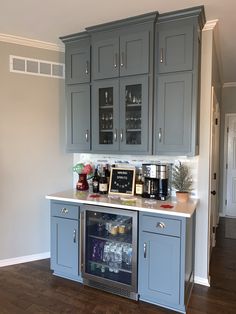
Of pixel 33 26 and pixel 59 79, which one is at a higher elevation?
pixel 33 26

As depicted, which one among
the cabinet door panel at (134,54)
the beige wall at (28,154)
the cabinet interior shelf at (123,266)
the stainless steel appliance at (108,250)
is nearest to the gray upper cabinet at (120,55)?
the cabinet door panel at (134,54)

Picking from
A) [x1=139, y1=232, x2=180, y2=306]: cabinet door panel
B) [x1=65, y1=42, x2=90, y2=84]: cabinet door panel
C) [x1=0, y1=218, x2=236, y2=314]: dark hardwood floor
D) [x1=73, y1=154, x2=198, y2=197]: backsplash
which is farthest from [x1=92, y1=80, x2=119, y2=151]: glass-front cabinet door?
[x1=0, y1=218, x2=236, y2=314]: dark hardwood floor

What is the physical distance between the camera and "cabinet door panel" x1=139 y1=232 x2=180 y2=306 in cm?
227

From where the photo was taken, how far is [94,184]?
3.07 meters

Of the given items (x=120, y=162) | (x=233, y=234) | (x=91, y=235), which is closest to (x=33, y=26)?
(x=120, y=162)

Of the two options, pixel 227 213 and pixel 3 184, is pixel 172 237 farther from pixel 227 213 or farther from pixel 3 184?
pixel 227 213

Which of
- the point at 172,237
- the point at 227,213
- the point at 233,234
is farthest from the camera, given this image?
the point at 227,213

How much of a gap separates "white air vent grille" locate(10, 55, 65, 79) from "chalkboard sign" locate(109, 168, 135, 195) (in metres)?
1.48

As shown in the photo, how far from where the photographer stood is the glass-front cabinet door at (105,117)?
2.83m

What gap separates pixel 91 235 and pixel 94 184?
0.60 metres

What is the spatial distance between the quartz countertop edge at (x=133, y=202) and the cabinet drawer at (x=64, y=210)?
0.06m

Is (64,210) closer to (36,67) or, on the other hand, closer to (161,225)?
(161,225)

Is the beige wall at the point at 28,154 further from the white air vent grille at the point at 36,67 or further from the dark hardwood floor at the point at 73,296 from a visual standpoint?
the dark hardwood floor at the point at 73,296

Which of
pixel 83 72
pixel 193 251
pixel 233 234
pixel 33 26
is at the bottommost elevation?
pixel 233 234
